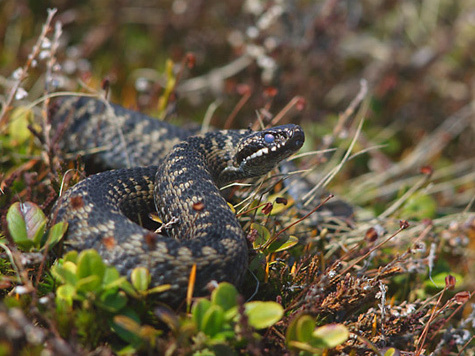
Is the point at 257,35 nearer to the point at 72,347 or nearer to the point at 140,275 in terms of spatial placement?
the point at 140,275

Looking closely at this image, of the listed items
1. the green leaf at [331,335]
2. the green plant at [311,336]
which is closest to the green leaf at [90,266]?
the green plant at [311,336]

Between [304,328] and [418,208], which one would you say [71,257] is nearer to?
[304,328]

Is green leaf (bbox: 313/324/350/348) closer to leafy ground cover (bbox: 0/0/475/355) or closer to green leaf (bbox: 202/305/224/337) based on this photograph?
leafy ground cover (bbox: 0/0/475/355)

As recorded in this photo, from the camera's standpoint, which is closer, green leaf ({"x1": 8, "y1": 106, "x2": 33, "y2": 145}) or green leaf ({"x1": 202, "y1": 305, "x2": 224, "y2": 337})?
green leaf ({"x1": 202, "y1": 305, "x2": 224, "y2": 337})

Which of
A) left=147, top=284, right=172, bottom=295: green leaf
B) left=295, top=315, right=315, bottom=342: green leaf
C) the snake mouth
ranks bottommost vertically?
left=295, top=315, right=315, bottom=342: green leaf

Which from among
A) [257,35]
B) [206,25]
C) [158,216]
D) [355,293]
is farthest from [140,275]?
[206,25]

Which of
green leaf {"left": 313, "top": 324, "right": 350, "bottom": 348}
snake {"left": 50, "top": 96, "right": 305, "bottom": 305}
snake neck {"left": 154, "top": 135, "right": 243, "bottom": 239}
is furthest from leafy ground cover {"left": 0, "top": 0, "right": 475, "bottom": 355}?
snake neck {"left": 154, "top": 135, "right": 243, "bottom": 239}

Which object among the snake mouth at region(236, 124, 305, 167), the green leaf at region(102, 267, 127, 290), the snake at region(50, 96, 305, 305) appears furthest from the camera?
the snake mouth at region(236, 124, 305, 167)

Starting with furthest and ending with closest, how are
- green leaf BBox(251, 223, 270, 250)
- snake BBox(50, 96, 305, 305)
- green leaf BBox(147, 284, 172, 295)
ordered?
green leaf BBox(251, 223, 270, 250)
snake BBox(50, 96, 305, 305)
green leaf BBox(147, 284, 172, 295)
